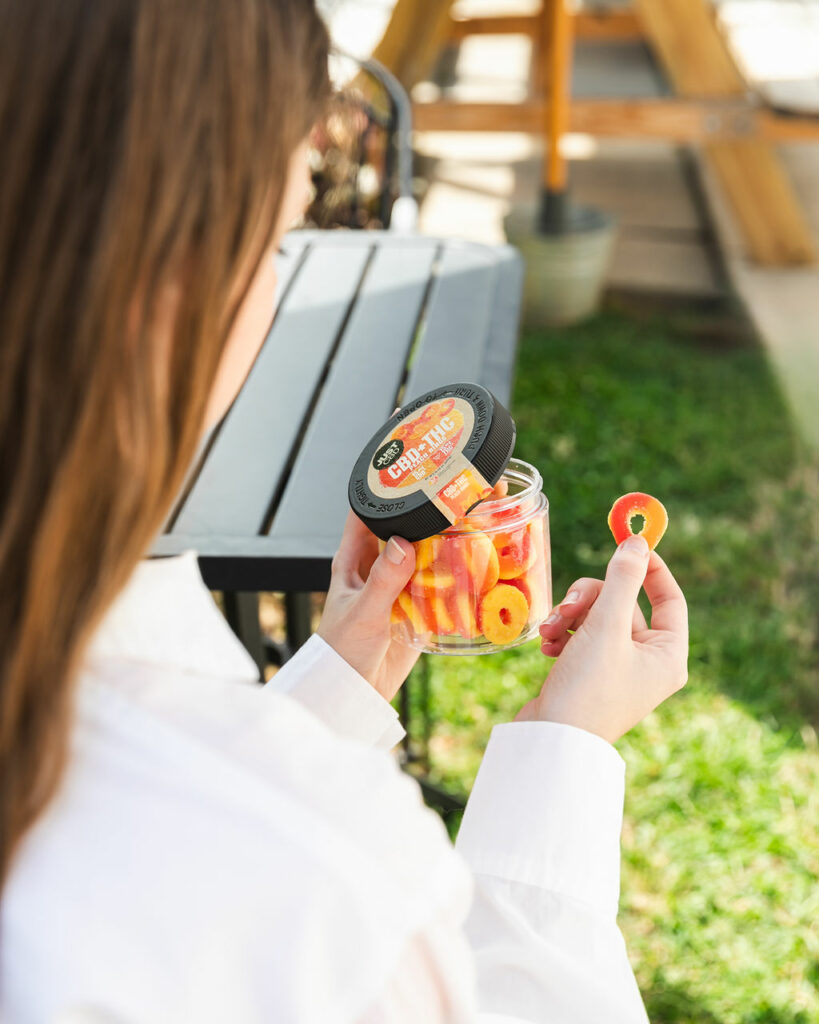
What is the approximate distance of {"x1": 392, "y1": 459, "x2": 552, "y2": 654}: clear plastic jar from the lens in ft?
3.08

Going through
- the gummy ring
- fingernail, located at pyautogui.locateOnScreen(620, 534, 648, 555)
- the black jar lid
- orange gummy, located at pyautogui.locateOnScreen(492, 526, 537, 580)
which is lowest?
orange gummy, located at pyautogui.locateOnScreen(492, 526, 537, 580)

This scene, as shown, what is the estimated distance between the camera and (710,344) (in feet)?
12.0

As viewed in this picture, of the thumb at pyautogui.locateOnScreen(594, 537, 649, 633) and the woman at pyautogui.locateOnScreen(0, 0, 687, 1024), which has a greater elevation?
the woman at pyautogui.locateOnScreen(0, 0, 687, 1024)

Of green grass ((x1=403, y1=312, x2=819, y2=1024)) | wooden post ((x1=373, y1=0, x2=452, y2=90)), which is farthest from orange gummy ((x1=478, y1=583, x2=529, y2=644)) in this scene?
wooden post ((x1=373, y1=0, x2=452, y2=90))

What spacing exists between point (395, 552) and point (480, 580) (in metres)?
0.09

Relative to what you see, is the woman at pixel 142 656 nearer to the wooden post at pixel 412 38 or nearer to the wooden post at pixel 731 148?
the wooden post at pixel 731 148

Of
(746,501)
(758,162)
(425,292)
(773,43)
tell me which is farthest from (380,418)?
(773,43)

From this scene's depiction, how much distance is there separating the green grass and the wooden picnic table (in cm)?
76

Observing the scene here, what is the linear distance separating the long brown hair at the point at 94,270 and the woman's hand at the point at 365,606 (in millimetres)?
413

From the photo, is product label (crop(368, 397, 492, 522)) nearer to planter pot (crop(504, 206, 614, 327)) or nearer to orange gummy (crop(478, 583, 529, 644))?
orange gummy (crop(478, 583, 529, 644))

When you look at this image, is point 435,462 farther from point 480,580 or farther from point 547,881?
point 547,881

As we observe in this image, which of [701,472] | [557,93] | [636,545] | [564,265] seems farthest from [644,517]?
[557,93]

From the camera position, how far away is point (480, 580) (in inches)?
37.6

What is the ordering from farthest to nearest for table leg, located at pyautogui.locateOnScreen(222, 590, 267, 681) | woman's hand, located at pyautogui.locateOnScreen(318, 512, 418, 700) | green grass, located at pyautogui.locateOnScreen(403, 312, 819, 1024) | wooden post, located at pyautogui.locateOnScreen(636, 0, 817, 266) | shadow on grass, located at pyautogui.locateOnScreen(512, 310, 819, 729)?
wooden post, located at pyautogui.locateOnScreen(636, 0, 817, 266)
shadow on grass, located at pyautogui.locateOnScreen(512, 310, 819, 729)
green grass, located at pyautogui.locateOnScreen(403, 312, 819, 1024)
table leg, located at pyautogui.locateOnScreen(222, 590, 267, 681)
woman's hand, located at pyautogui.locateOnScreen(318, 512, 418, 700)
